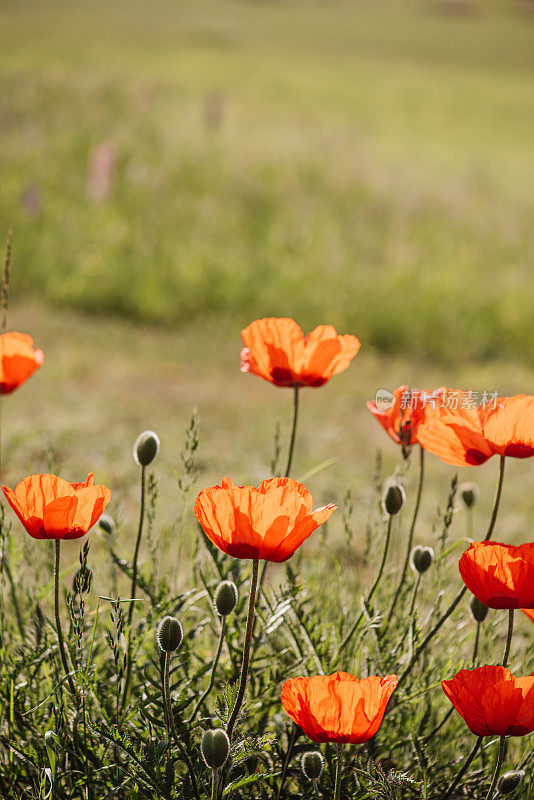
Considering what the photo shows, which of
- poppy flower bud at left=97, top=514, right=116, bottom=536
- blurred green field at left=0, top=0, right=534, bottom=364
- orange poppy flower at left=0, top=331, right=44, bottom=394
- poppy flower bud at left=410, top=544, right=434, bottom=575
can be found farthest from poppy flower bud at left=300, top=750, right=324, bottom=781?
blurred green field at left=0, top=0, right=534, bottom=364

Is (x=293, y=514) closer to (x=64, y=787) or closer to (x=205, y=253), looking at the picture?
(x=64, y=787)

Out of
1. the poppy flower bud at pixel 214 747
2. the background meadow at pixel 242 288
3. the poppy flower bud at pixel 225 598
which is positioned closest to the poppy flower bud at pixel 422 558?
the background meadow at pixel 242 288

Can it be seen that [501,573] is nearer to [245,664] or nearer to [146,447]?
[245,664]

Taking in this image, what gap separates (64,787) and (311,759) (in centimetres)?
40

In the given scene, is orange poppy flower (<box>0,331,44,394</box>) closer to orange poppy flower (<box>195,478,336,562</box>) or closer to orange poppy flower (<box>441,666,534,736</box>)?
orange poppy flower (<box>195,478,336,562</box>)

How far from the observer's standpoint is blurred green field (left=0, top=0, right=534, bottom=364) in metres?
4.81

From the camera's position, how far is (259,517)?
802 millimetres

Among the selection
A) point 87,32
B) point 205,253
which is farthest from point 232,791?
point 87,32

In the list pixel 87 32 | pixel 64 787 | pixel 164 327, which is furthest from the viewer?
pixel 87 32

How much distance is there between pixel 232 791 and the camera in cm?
86

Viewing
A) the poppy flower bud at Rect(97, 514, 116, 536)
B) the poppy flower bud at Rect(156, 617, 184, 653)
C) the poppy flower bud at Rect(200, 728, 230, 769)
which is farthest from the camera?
the poppy flower bud at Rect(97, 514, 116, 536)

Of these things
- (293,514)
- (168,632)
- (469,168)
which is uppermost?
(469,168)

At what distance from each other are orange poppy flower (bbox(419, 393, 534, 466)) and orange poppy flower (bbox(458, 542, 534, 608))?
16 centimetres

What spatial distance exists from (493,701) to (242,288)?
4.25 meters
